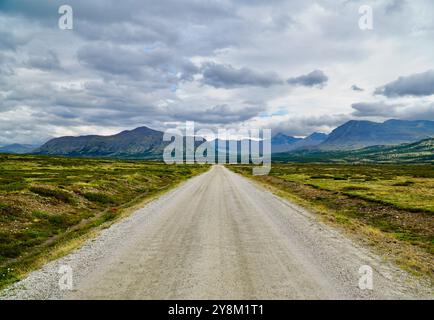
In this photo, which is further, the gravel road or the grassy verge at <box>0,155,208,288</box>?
the grassy verge at <box>0,155,208,288</box>

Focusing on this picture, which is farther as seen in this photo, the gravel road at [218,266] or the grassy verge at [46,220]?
the grassy verge at [46,220]

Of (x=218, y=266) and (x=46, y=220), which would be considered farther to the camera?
(x=46, y=220)

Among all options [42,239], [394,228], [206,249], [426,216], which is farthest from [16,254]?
[426,216]

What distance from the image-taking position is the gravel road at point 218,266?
9172 millimetres

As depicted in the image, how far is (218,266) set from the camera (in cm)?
1143

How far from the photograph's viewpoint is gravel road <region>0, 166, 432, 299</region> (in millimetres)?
9172

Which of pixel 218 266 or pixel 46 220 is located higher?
pixel 218 266

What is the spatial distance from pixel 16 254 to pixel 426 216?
2660 cm

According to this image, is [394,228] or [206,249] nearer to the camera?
[206,249]
